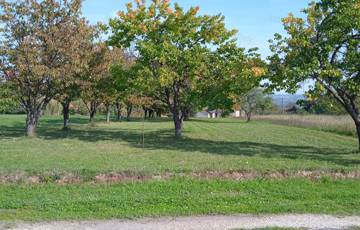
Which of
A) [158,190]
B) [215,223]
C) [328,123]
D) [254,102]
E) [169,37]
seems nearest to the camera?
[215,223]

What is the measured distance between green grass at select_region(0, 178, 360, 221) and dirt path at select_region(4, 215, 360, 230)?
0.30 m

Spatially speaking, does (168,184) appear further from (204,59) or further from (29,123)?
(29,123)

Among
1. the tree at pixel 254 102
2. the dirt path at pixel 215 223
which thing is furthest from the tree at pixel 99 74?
the tree at pixel 254 102

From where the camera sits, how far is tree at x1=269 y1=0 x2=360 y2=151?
1731cm

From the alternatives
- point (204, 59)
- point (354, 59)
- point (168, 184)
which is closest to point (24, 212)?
point (168, 184)

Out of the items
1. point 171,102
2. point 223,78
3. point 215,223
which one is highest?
point 223,78

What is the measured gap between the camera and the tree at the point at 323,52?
56.8ft

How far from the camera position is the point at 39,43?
24.4 meters

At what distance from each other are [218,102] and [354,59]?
885cm

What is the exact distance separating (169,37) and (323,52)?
8.56 metres

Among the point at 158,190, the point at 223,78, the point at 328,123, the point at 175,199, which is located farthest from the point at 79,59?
the point at 328,123

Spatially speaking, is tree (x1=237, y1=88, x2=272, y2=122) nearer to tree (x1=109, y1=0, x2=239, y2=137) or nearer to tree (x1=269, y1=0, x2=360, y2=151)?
tree (x1=109, y1=0, x2=239, y2=137)

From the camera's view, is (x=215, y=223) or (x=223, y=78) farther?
(x=223, y=78)

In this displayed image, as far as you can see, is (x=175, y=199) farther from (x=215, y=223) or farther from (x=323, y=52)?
(x=323, y=52)
